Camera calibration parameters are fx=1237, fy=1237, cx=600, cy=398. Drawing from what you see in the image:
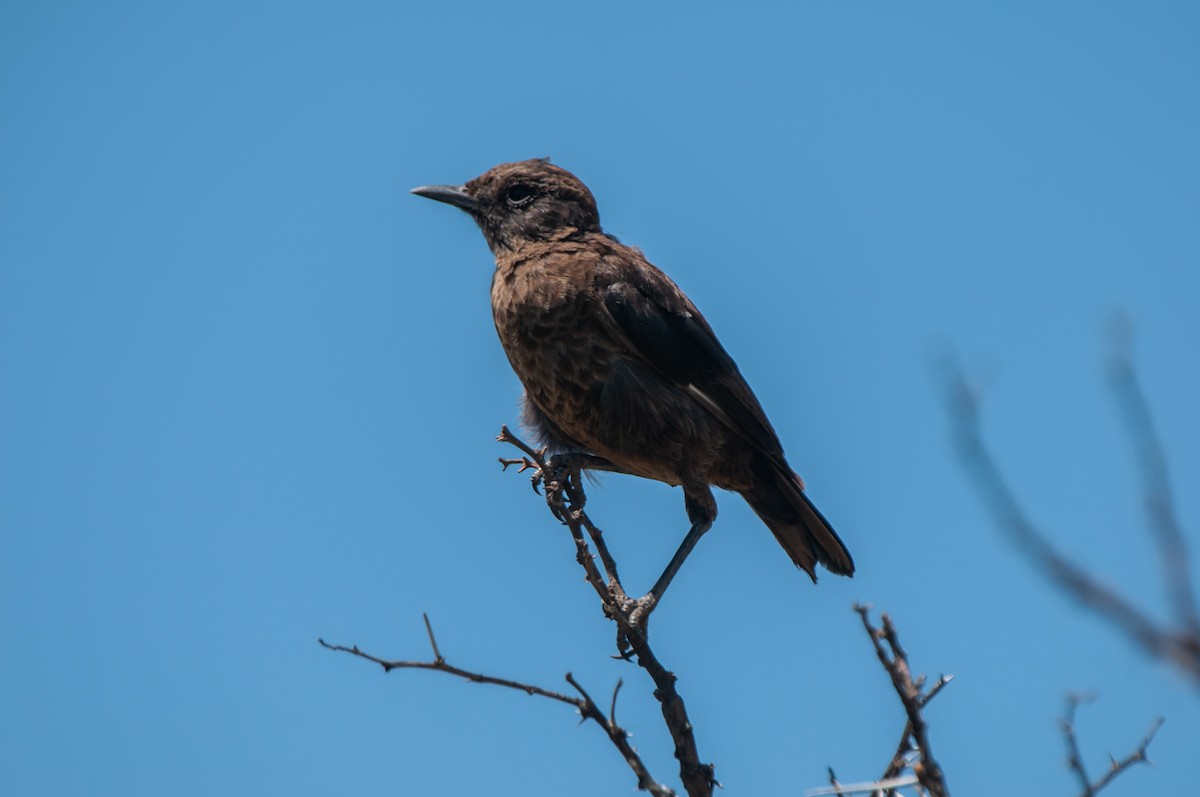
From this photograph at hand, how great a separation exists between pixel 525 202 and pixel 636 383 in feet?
4.76

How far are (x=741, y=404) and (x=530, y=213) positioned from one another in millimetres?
1590

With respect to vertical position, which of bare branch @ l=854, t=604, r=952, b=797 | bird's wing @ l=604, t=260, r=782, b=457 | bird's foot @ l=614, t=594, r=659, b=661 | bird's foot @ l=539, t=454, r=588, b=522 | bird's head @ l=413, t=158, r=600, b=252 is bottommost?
bare branch @ l=854, t=604, r=952, b=797

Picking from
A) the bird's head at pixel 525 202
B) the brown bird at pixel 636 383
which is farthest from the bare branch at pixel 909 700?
the bird's head at pixel 525 202

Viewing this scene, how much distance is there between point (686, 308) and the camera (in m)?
6.34

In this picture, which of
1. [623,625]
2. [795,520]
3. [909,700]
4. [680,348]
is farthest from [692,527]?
[909,700]

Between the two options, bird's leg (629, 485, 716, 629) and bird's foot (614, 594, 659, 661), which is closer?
bird's foot (614, 594, 659, 661)

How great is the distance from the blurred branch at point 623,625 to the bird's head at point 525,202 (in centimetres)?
172

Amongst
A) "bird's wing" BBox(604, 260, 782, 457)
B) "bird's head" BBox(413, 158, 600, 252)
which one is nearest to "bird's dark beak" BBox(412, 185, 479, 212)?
"bird's head" BBox(413, 158, 600, 252)

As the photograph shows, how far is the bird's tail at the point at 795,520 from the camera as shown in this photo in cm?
622

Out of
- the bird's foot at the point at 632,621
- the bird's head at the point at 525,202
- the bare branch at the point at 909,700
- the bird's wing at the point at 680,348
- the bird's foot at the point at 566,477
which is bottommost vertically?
the bare branch at the point at 909,700

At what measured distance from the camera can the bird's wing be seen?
235 inches

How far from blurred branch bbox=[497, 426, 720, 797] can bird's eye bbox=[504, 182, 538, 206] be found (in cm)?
193

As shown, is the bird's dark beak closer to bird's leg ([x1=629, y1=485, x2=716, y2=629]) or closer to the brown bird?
the brown bird

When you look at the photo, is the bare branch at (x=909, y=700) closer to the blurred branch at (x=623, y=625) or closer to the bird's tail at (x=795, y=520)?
the blurred branch at (x=623, y=625)
